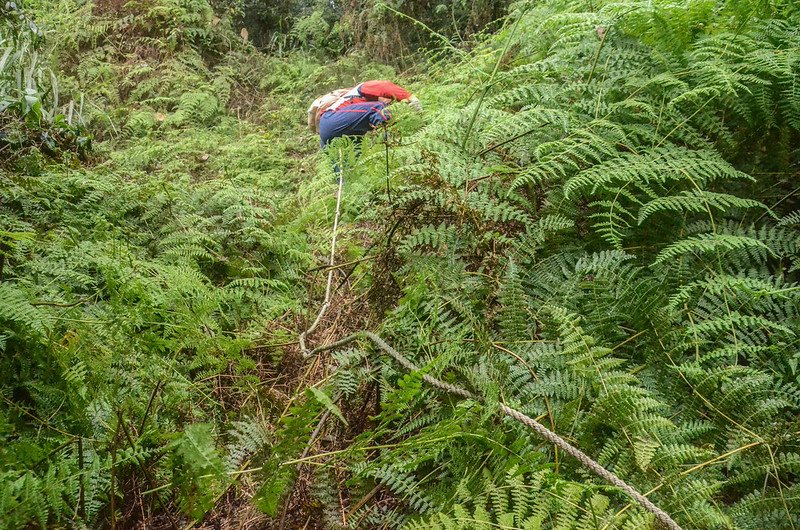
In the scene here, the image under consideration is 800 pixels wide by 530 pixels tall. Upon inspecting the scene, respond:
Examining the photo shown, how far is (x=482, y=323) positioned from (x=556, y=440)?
1.99ft

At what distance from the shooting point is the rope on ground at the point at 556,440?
1119mm

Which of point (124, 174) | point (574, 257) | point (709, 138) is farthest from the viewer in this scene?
point (124, 174)

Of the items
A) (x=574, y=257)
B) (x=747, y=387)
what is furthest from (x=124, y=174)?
(x=747, y=387)

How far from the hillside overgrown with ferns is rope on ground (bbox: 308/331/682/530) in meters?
0.04

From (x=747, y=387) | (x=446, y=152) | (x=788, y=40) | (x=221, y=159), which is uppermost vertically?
(x=788, y=40)

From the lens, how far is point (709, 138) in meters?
2.18

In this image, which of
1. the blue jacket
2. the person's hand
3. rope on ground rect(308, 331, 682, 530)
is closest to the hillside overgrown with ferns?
rope on ground rect(308, 331, 682, 530)

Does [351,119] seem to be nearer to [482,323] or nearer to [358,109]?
[358,109]

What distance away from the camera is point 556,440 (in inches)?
49.1

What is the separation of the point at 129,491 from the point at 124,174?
13.0 ft

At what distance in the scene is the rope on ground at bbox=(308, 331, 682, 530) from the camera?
1119mm

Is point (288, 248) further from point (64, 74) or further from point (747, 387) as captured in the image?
point (64, 74)

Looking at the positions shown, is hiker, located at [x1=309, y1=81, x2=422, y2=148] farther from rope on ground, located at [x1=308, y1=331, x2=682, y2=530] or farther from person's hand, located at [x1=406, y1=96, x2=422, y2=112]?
rope on ground, located at [x1=308, y1=331, x2=682, y2=530]

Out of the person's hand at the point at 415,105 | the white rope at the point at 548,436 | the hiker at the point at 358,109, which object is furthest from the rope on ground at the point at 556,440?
the hiker at the point at 358,109
